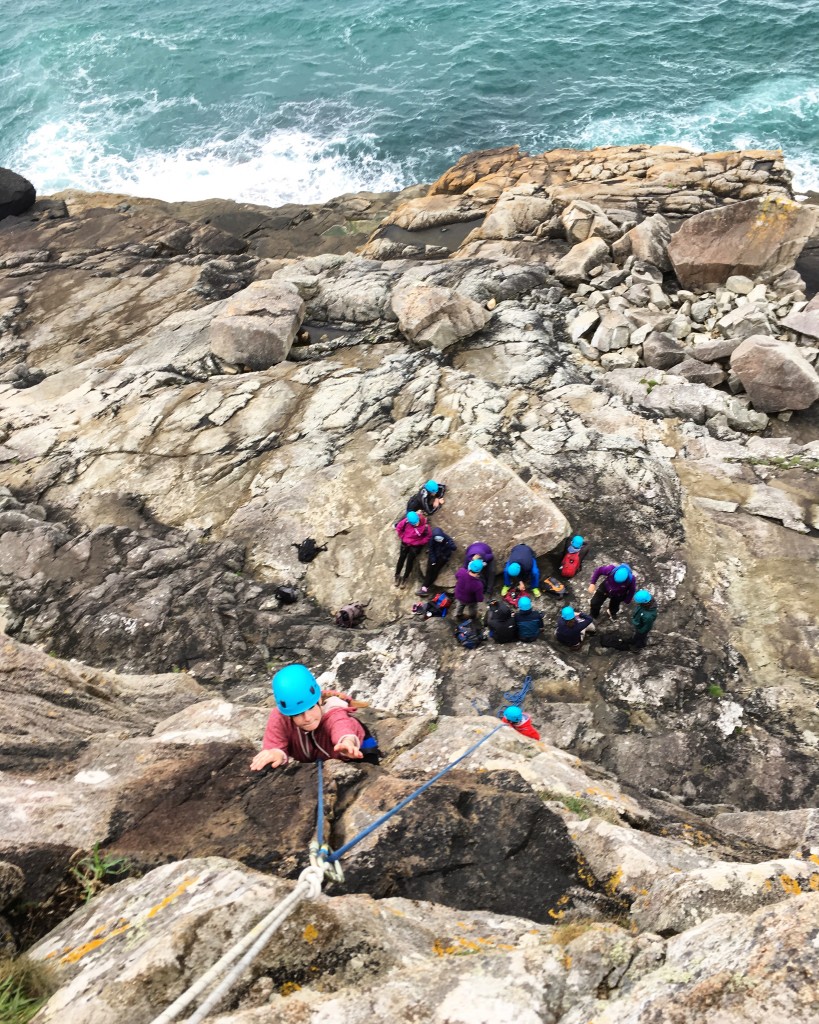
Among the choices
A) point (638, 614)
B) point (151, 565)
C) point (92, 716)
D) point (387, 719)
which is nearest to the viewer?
point (92, 716)

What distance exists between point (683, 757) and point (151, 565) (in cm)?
1077

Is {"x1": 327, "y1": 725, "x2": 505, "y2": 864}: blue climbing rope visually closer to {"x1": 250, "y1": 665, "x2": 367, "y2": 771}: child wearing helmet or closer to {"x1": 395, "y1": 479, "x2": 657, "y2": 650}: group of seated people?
{"x1": 250, "y1": 665, "x2": 367, "y2": 771}: child wearing helmet

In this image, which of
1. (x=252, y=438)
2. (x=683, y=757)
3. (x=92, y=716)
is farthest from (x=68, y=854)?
(x=252, y=438)

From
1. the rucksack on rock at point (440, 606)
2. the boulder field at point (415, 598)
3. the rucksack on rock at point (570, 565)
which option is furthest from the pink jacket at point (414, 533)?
the rucksack on rock at point (570, 565)

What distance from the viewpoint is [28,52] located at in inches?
2258

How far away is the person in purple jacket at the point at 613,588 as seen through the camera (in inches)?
424

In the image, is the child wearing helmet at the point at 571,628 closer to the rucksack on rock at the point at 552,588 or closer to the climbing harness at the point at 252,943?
the rucksack on rock at the point at 552,588

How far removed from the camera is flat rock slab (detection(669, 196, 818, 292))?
19750 mm

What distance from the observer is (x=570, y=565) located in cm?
1222

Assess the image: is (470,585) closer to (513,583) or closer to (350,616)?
(513,583)

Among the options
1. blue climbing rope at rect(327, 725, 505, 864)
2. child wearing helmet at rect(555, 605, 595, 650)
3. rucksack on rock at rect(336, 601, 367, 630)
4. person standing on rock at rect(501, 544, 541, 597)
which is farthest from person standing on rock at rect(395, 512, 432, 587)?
blue climbing rope at rect(327, 725, 505, 864)

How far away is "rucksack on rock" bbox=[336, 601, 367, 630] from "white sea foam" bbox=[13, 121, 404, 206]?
105 ft

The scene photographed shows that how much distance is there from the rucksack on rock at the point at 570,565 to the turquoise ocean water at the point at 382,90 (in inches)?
1171

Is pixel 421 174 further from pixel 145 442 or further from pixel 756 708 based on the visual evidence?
pixel 756 708
